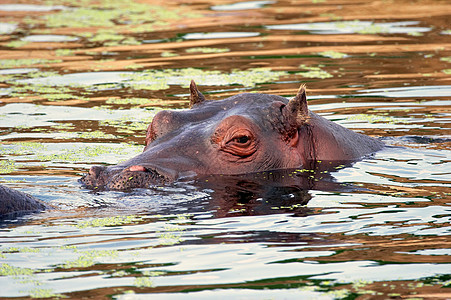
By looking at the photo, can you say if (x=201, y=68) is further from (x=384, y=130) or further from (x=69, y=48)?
(x=384, y=130)

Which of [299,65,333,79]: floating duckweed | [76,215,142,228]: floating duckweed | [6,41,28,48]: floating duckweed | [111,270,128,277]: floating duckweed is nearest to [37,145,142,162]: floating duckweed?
[76,215,142,228]: floating duckweed

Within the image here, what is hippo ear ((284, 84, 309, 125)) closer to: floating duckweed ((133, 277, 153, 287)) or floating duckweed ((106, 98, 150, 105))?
floating duckweed ((133, 277, 153, 287))

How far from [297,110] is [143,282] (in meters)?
3.32

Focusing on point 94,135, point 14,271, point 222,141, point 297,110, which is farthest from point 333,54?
point 14,271

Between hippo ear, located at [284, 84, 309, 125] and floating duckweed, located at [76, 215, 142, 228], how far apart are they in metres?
2.14

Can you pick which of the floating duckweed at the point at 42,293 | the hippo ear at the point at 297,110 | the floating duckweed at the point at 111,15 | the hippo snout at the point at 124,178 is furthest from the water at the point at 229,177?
the hippo ear at the point at 297,110

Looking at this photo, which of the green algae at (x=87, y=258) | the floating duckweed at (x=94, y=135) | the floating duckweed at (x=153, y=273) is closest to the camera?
the floating duckweed at (x=153, y=273)

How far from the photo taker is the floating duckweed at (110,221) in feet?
20.0

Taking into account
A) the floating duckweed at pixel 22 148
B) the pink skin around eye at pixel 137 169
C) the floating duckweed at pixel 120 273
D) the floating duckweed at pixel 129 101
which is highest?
the floating duckweed at pixel 129 101

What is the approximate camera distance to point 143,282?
16.1 ft

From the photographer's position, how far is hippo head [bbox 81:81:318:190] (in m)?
7.17

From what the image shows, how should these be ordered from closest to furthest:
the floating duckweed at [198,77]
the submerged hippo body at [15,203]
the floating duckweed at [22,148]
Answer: the submerged hippo body at [15,203] < the floating duckweed at [22,148] < the floating duckweed at [198,77]

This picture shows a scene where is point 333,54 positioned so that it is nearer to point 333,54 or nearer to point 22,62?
point 333,54

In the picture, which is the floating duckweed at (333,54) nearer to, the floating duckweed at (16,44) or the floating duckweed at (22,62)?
the floating duckweed at (22,62)
